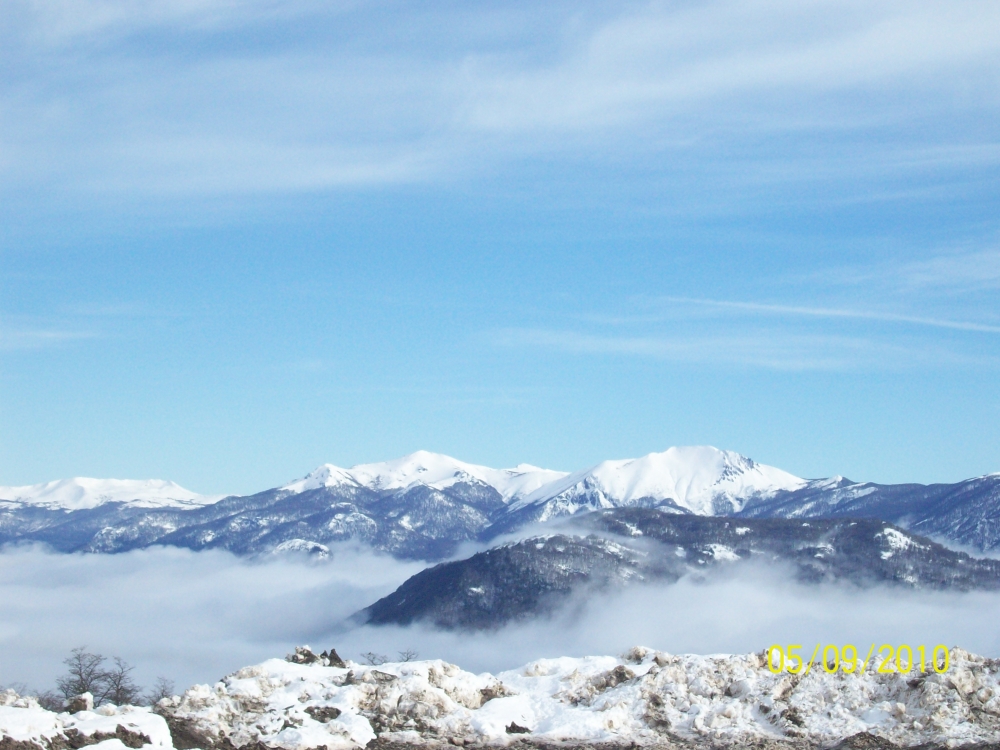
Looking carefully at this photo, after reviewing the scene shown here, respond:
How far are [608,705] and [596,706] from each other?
0.65 meters

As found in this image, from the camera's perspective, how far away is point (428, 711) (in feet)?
155

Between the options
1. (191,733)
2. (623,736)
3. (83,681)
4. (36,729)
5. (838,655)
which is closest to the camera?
(36,729)

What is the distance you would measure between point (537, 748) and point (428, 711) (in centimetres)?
600

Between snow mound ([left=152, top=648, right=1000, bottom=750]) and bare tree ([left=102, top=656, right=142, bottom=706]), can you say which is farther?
bare tree ([left=102, top=656, right=142, bottom=706])

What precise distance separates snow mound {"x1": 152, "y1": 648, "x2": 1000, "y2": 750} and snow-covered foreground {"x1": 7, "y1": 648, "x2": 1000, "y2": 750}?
58 millimetres

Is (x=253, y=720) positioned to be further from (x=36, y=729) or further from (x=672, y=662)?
(x=672, y=662)

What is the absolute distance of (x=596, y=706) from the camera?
48406 mm

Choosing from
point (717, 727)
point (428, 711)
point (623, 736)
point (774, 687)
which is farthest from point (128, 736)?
Answer: point (774, 687)
